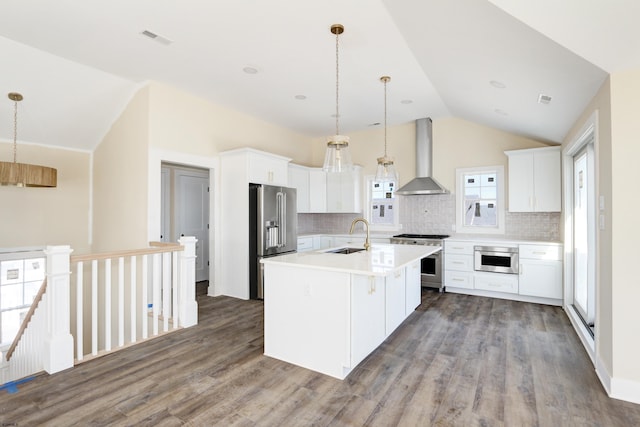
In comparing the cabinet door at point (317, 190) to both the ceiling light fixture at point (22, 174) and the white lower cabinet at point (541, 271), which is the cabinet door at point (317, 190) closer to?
the white lower cabinet at point (541, 271)

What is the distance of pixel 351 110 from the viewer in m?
5.46

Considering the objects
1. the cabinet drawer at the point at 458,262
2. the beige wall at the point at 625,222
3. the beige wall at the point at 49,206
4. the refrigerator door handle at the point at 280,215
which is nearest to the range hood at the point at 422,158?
the cabinet drawer at the point at 458,262

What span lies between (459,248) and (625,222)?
301 centimetres

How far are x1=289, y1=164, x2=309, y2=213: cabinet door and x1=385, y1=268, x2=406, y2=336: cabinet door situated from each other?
3201 millimetres

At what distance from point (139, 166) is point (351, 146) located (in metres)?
4.09

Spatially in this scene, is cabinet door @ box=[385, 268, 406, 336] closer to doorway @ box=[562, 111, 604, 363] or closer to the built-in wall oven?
doorway @ box=[562, 111, 604, 363]

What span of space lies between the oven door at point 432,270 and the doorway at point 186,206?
164 inches

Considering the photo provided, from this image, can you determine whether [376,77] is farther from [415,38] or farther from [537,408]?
[537,408]

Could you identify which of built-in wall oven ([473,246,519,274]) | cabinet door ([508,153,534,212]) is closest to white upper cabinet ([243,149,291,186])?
built-in wall oven ([473,246,519,274])

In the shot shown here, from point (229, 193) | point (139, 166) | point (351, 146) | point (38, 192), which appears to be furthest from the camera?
point (351, 146)

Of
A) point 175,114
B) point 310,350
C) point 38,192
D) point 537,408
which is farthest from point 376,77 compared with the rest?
point 38,192

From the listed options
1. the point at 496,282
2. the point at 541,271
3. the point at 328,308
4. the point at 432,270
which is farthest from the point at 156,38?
the point at 541,271

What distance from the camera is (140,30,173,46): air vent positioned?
319 centimetres

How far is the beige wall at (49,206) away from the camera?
4562 mm
